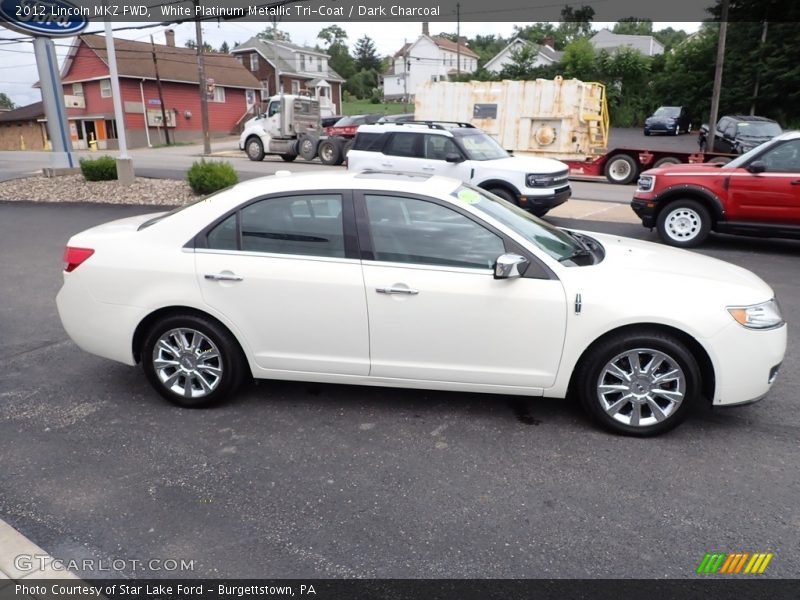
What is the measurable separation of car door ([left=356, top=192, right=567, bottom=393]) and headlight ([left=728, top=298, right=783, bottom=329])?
3.33 feet

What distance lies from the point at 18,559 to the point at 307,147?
23.3 m

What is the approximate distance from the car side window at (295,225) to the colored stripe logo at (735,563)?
104 inches

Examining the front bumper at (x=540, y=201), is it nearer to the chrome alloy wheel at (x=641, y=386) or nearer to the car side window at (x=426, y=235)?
the car side window at (x=426, y=235)

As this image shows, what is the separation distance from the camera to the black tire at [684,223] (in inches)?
372

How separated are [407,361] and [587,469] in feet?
4.10

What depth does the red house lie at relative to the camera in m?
42.8

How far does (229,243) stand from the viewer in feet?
13.6

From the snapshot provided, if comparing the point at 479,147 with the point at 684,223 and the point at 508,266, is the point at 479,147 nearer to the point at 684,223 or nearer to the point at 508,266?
the point at 684,223

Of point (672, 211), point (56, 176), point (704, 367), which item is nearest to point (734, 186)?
point (672, 211)

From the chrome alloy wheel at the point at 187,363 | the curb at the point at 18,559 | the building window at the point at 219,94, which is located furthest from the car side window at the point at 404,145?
the building window at the point at 219,94

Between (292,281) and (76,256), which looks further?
(76,256)

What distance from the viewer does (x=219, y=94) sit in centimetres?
4878

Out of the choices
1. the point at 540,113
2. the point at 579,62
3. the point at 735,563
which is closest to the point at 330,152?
the point at 540,113

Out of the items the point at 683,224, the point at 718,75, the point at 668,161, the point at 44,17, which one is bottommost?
the point at 683,224
